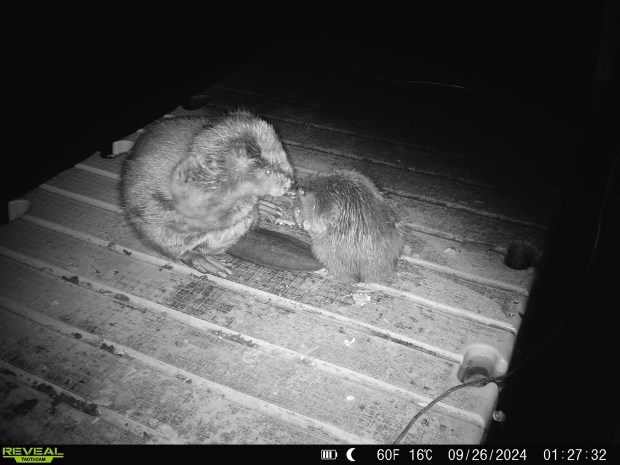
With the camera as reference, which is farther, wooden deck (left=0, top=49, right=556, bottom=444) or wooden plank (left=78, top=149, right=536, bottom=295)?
wooden plank (left=78, top=149, right=536, bottom=295)

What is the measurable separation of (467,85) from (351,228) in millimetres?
3524

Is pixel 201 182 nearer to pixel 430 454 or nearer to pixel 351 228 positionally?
pixel 351 228

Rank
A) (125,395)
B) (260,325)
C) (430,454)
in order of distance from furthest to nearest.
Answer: (260,325), (125,395), (430,454)

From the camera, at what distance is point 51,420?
1835 millimetres

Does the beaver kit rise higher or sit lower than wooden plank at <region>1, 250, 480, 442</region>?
higher

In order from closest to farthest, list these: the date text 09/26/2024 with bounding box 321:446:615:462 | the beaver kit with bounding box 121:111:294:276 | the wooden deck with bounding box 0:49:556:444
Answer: the date text 09/26/2024 with bounding box 321:446:615:462, the wooden deck with bounding box 0:49:556:444, the beaver kit with bounding box 121:111:294:276

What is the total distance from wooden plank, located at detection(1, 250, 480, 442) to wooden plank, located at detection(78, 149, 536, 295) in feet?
3.22

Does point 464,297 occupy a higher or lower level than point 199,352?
higher

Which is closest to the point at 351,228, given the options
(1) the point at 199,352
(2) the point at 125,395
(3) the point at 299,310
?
(3) the point at 299,310

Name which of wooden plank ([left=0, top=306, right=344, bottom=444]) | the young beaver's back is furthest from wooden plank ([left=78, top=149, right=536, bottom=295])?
wooden plank ([left=0, top=306, right=344, bottom=444])

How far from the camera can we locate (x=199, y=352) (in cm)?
211

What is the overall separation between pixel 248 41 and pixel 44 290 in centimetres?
673

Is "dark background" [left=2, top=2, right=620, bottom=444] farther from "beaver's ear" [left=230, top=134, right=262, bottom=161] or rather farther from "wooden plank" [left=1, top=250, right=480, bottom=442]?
"beaver's ear" [left=230, top=134, right=262, bottom=161]

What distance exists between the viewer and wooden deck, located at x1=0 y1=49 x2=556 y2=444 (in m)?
1.85
